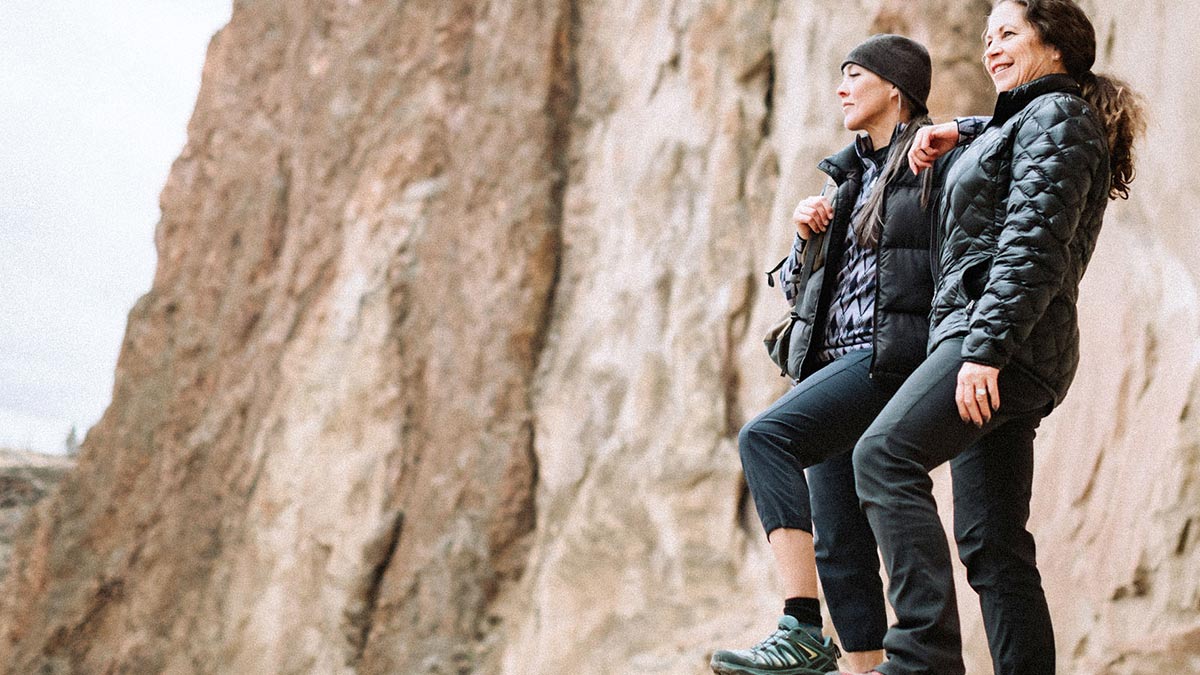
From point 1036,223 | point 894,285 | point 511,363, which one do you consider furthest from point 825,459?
point 511,363

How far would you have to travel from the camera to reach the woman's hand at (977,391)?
2738mm

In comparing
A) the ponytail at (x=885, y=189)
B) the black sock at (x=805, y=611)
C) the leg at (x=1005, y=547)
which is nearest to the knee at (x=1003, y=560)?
the leg at (x=1005, y=547)

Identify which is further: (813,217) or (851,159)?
(851,159)

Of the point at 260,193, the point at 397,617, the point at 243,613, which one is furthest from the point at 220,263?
the point at 397,617

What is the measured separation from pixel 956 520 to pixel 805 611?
429mm

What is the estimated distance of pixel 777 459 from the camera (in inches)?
123

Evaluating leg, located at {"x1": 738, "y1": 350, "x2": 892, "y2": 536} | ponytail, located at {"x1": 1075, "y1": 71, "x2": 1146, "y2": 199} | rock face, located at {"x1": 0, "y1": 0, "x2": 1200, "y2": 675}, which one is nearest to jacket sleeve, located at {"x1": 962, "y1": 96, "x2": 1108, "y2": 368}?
ponytail, located at {"x1": 1075, "y1": 71, "x2": 1146, "y2": 199}

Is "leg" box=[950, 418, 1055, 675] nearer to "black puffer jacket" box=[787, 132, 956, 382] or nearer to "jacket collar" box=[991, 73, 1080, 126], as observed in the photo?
"black puffer jacket" box=[787, 132, 956, 382]

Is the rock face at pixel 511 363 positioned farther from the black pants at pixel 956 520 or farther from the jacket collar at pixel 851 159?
the jacket collar at pixel 851 159

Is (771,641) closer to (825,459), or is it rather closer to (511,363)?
(825,459)

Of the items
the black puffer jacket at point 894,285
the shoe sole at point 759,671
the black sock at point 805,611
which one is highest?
the black puffer jacket at point 894,285

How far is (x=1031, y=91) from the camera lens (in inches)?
117

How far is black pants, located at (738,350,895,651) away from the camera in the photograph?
3.12 metres

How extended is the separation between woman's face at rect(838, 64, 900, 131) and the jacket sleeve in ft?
1.77
